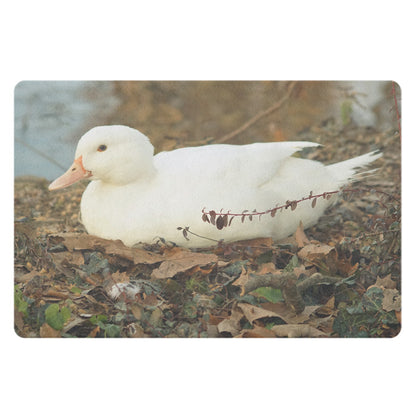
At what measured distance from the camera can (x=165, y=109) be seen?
426cm

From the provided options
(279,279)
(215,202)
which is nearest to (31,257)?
(215,202)

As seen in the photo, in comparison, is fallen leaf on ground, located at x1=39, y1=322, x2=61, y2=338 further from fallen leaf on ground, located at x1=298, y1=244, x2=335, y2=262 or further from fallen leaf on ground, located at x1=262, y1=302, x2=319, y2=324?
fallen leaf on ground, located at x1=298, y1=244, x2=335, y2=262

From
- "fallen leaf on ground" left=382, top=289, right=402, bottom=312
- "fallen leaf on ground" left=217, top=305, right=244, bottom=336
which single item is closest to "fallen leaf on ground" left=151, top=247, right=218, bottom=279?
"fallen leaf on ground" left=217, top=305, right=244, bottom=336

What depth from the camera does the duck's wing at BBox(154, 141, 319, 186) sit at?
4.30m

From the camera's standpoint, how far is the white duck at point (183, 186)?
→ 4.25 meters

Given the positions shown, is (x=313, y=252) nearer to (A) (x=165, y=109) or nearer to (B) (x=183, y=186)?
(B) (x=183, y=186)

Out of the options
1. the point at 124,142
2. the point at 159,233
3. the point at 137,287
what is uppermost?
the point at 124,142

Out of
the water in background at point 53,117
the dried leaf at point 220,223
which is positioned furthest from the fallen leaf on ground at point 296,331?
the water in background at point 53,117

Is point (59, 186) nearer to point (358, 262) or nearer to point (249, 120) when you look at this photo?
point (249, 120)

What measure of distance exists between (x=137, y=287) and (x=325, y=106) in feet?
4.22

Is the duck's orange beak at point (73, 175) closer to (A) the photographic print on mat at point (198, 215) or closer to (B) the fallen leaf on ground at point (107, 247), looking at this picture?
(A) the photographic print on mat at point (198, 215)

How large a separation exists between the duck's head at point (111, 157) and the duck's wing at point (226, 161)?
3.6 inches

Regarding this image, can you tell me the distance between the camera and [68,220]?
4363 mm

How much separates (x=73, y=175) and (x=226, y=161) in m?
0.76
